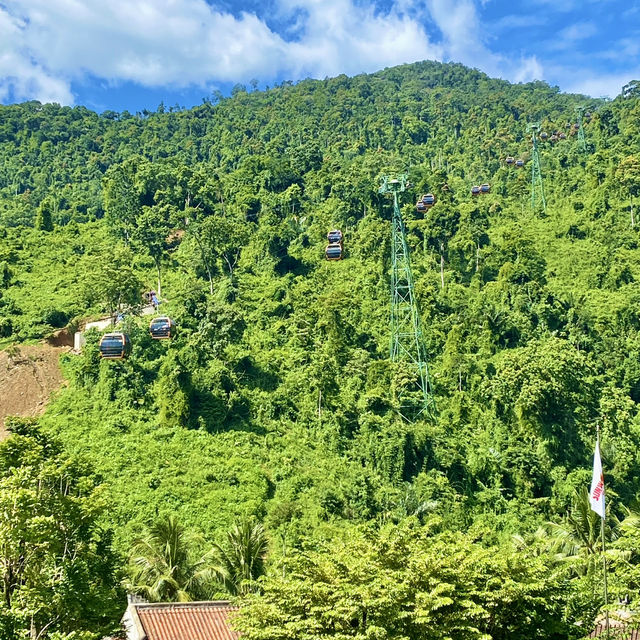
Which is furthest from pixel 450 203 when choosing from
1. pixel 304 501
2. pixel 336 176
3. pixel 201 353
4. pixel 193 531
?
pixel 193 531

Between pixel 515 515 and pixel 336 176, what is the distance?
128 ft

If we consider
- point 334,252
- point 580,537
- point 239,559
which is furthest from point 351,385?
point 580,537

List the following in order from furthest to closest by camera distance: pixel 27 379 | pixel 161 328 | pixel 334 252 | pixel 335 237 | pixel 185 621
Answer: pixel 335 237 < pixel 334 252 < pixel 27 379 < pixel 161 328 < pixel 185 621

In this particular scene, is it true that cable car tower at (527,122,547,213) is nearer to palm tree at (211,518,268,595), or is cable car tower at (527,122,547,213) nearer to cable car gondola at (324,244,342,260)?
cable car gondola at (324,244,342,260)

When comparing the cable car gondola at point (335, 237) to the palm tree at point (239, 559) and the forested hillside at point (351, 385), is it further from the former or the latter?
the palm tree at point (239, 559)

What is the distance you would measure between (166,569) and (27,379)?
23.6 m

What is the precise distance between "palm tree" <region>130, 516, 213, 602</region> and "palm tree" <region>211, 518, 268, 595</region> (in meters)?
0.56

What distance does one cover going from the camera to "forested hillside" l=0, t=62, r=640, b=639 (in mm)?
17703

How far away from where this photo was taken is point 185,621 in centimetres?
2408

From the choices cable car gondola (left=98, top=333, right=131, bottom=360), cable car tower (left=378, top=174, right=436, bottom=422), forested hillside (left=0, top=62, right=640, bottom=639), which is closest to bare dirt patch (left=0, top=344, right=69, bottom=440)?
forested hillside (left=0, top=62, right=640, bottom=639)

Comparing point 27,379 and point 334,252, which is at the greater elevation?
Answer: point 334,252

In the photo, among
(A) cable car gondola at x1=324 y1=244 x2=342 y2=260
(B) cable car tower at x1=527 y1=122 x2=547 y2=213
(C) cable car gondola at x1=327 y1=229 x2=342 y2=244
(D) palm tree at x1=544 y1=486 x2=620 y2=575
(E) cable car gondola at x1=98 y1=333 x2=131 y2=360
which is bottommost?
(D) palm tree at x1=544 y1=486 x2=620 y2=575

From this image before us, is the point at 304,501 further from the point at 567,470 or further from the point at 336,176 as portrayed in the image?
the point at 336,176

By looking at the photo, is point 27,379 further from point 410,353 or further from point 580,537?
point 580,537
